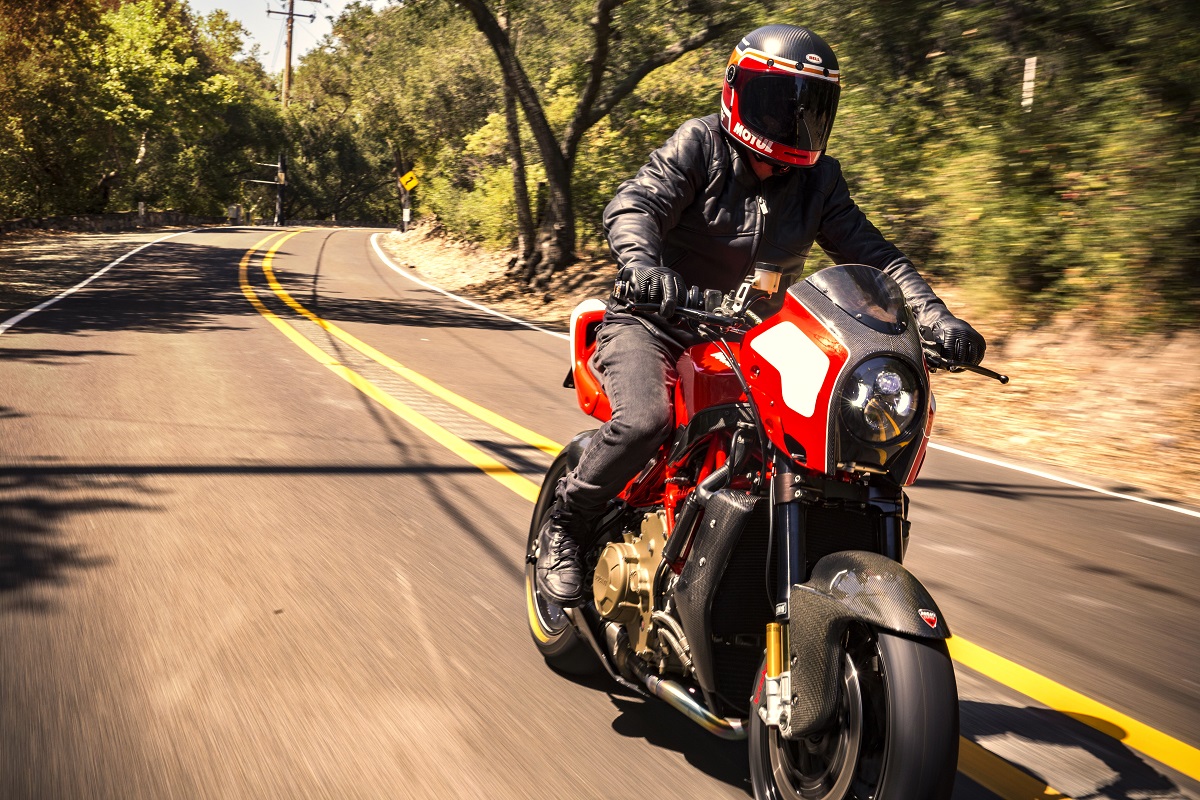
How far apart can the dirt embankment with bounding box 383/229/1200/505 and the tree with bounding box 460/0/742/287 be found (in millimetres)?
8408

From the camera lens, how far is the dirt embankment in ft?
26.7

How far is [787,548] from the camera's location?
2.53 m

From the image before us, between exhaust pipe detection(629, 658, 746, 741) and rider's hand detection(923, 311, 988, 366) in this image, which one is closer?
exhaust pipe detection(629, 658, 746, 741)

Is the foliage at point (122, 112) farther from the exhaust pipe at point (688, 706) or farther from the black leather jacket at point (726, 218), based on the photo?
the exhaust pipe at point (688, 706)

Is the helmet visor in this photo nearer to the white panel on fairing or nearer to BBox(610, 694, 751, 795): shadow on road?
the white panel on fairing

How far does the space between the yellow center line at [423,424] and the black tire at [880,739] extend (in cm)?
330

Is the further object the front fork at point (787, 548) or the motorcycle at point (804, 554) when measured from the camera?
the front fork at point (787, 548)

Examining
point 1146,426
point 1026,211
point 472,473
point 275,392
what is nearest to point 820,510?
point 472,473

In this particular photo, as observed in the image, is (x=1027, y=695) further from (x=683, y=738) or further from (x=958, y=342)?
(x=958, y=342)

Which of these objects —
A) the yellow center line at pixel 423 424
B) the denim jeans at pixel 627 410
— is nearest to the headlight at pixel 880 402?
the denim jeans at pixel 627 410

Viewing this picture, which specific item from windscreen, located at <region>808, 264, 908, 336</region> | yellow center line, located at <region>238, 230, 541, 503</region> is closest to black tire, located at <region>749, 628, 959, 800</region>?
windscreen, located at <region>808, 264, 908, 336</region>

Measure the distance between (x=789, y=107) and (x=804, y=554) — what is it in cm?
140

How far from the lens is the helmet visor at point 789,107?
10.2 ft

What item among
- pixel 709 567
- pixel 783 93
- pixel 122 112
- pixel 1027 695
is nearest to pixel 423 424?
pixel 1027 695
